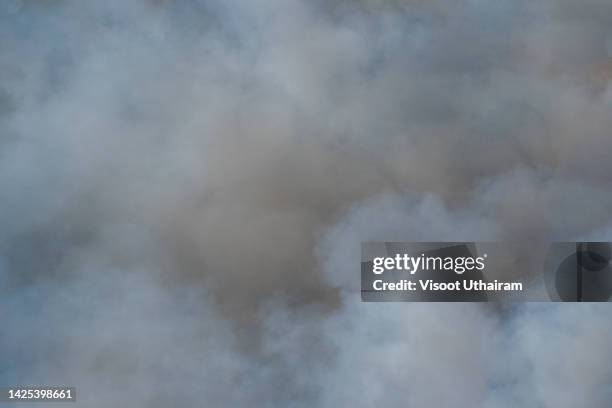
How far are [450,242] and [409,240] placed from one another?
0.24 metres

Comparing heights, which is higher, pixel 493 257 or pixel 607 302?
pixel 493 257

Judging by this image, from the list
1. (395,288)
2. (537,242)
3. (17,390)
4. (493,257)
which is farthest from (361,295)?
(17,390)

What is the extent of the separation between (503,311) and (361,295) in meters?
0.82

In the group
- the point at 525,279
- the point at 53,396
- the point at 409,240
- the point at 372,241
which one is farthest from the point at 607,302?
the point at 53,396

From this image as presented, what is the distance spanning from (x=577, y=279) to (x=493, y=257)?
503 mm

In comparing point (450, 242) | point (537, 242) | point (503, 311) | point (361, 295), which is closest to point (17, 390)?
point (361, 295)

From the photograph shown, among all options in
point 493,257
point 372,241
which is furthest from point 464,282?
point 372,241

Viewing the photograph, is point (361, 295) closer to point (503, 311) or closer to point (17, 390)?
point (503, 311)

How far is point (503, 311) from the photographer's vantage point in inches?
117

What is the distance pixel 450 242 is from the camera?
9.92 ft

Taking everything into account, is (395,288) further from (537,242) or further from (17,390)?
(17,390)

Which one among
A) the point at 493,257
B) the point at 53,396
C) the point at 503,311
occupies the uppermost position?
the point at 493,257

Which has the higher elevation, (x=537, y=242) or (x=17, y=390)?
(x=537, y=242)

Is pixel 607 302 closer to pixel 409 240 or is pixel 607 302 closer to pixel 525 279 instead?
pixel 525 279
